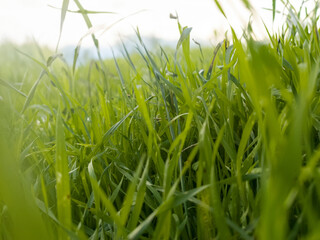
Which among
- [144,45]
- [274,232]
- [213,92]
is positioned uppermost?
[144,45]

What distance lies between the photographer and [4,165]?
434 millimetres

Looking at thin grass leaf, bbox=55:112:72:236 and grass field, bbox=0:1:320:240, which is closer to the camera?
grass field, bbox=0:1:320:240

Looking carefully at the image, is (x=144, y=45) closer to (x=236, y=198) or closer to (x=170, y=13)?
(x=170, y=13)

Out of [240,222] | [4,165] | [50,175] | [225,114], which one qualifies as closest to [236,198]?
[240,222]

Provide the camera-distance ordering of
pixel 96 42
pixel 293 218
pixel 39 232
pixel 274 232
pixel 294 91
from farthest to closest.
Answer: pixel 96 42 → pixel 294 91 → pixel 293 218 → pixel 39 232 → pixel 274 232

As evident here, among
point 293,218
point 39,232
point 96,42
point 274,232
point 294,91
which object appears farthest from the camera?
point 96,42

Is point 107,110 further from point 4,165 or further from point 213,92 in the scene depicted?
point 4,165

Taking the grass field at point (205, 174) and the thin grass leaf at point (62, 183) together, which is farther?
the thin grass leaf at point (62, 183)

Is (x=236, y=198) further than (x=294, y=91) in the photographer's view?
No

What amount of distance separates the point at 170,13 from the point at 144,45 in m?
0.15

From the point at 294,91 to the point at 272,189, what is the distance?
45 cm

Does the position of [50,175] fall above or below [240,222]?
above

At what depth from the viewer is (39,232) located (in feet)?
1.47

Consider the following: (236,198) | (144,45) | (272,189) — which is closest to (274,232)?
(272,189)
